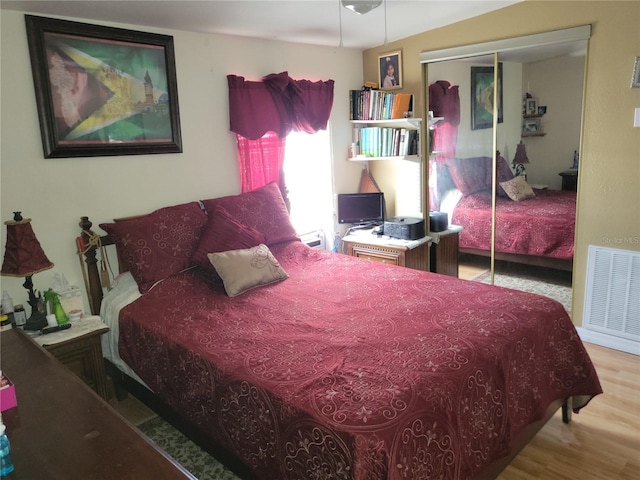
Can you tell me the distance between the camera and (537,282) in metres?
3.54

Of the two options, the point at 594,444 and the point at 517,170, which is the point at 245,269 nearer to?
the point at 594,444

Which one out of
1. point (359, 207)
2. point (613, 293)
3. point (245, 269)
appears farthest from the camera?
point (359, 207)

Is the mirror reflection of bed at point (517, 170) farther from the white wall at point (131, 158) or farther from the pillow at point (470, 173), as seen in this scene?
the white wall at point (131, 158)

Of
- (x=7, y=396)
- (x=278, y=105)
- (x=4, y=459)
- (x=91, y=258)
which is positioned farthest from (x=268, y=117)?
(x=4, y=459)

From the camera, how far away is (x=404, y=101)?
Answer: 385 cm

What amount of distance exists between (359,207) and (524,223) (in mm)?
1364

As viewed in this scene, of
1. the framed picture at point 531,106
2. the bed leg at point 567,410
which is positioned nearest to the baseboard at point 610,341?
the bed leg at point 567,410

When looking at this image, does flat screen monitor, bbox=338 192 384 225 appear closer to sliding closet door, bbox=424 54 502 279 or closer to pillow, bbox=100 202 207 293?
sliding closet door, bbox=424 54 502 279

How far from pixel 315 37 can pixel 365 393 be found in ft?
9.50

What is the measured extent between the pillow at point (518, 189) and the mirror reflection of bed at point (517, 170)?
0.8 inches

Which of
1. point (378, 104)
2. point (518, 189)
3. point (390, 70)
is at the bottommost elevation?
point (518, 189)

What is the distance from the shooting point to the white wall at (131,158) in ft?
8.02

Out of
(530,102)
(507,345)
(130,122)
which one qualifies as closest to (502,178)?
(530,102)

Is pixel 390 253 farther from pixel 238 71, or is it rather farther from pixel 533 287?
pixel 238 71
